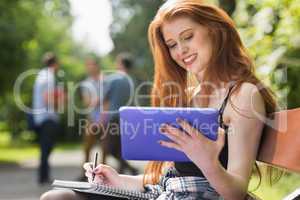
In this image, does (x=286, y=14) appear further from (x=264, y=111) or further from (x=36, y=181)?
(x=36, y=181)

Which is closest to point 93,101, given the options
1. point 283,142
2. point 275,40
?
point 275,40

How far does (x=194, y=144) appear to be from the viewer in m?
2.54

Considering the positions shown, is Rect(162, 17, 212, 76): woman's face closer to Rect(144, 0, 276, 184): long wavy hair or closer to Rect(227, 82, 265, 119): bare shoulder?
Rect(144, 0, 276, 184): long wavy hair

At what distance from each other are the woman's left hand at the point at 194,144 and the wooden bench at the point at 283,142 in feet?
1.23

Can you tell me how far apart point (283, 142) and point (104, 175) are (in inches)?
32.4

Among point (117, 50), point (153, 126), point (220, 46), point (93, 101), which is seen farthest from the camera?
point (117, 50)

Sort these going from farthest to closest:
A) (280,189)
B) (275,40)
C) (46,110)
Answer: (46,110) < (280,189) < (275,40)

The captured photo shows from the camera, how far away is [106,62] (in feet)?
146

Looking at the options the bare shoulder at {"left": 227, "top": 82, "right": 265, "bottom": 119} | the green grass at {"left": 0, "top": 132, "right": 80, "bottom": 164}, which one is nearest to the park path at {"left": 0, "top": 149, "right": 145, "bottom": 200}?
the green grass at {"left": 0, "top": 132, "right": 80, "bottom": 164}

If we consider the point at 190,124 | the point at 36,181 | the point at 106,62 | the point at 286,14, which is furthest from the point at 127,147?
the point at 106,62

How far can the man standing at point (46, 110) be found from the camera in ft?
30.2

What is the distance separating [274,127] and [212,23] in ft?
1.69

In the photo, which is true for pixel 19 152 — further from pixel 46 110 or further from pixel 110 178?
pixel 110 178

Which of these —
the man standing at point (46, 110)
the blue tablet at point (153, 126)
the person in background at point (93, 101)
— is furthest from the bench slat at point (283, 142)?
the man standing at point (46, 110)
